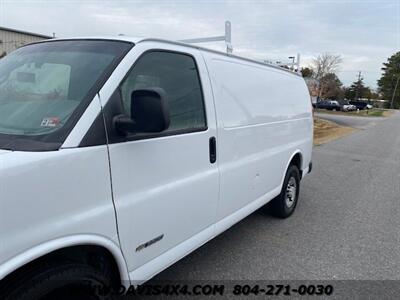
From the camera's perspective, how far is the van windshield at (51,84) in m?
2.10

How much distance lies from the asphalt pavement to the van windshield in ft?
6.89

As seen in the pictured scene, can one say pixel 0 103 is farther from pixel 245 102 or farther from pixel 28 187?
pixel 245 102

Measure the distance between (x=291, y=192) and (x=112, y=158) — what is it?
3.84 meters

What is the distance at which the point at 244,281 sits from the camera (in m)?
3.59

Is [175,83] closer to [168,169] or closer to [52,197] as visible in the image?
[168,169]

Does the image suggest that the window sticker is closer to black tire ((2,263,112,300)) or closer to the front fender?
the front fender

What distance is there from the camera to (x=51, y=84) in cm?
241

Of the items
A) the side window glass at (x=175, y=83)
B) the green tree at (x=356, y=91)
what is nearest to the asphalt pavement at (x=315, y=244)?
the side window glass at (x=175, y=83)

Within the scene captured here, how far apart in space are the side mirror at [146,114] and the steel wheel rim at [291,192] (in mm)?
3499

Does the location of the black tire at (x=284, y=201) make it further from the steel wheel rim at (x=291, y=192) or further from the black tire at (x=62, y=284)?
the black tire at (x=62, y=284)

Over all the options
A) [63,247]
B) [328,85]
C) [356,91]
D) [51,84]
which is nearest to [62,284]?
[63,247]

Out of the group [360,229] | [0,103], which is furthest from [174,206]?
[360,229]

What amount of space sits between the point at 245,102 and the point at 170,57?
1191 millimetres

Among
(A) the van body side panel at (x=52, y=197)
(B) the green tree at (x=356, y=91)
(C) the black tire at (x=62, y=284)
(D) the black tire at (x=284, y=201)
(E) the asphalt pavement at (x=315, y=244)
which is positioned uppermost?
(A) the van body side panel at (x=52, y=197)
